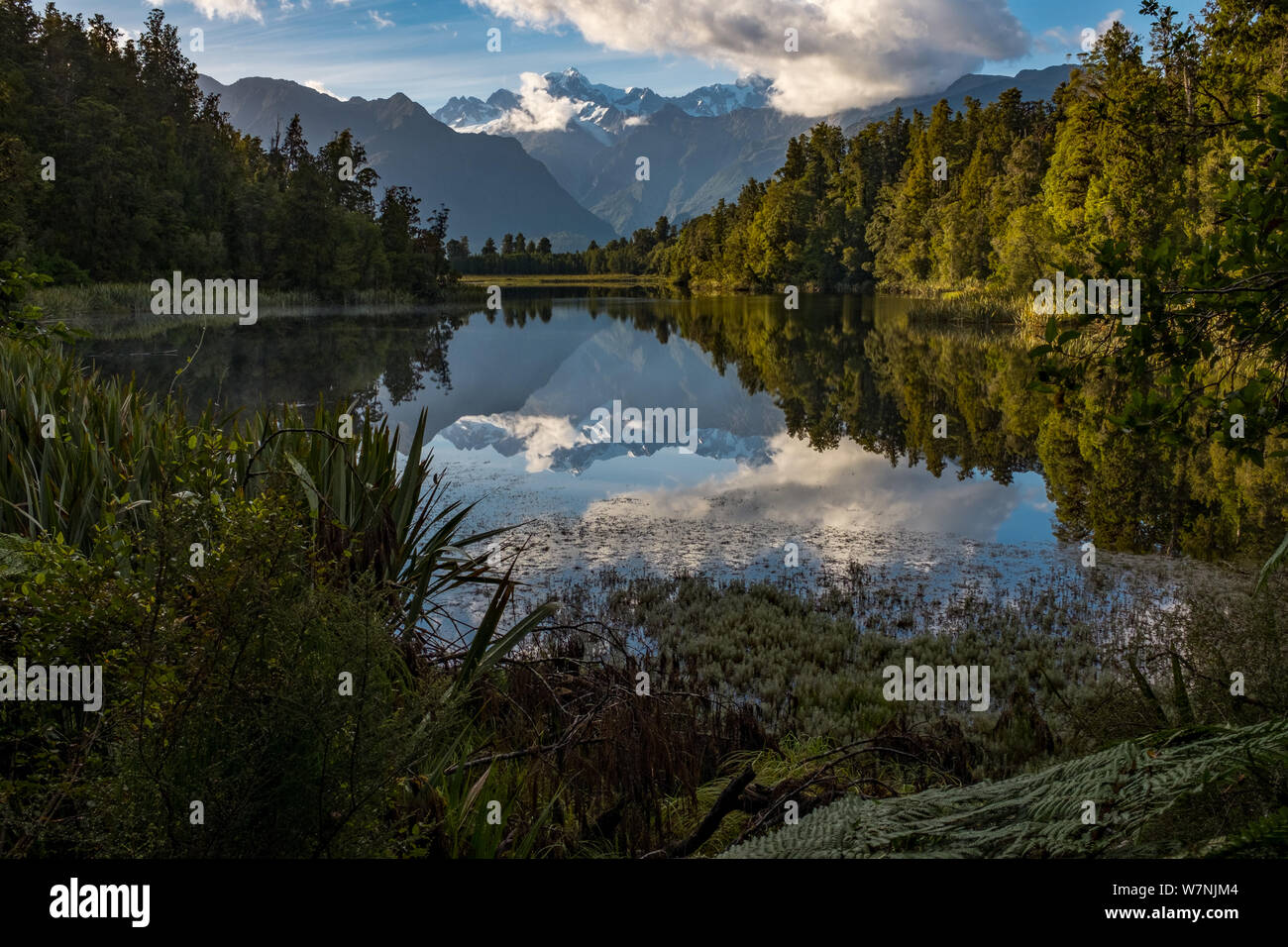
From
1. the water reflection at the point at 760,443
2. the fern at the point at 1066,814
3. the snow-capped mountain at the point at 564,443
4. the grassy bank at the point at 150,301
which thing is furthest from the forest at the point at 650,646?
the grassy bank at the point at 150,301

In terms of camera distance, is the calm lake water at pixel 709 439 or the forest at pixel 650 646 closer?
the forest at pixel 650 646

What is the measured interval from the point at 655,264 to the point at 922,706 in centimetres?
15787

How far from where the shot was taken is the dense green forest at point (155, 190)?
4925cm

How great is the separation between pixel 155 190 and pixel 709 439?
50393mm

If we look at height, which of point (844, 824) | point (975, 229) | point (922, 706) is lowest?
point (922, 706)

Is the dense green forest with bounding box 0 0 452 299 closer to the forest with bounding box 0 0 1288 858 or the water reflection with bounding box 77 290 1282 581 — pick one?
the water reflection with bounding box 77 290 1282 581

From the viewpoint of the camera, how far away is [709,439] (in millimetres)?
20391

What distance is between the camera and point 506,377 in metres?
30.9

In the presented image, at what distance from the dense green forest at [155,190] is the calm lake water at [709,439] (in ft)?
35.8

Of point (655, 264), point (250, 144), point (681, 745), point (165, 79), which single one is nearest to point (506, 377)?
point (681, 745)

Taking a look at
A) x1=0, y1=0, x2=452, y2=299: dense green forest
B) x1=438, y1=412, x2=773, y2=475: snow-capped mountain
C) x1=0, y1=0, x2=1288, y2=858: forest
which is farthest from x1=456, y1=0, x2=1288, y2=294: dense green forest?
x1=0, y1=0, x2=452, y2=299: dense green forest

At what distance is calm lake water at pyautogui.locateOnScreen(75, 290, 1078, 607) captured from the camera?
37.7 feet

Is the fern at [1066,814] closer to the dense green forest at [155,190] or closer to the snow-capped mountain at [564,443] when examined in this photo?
the snow-capped mountain at [564,443]
